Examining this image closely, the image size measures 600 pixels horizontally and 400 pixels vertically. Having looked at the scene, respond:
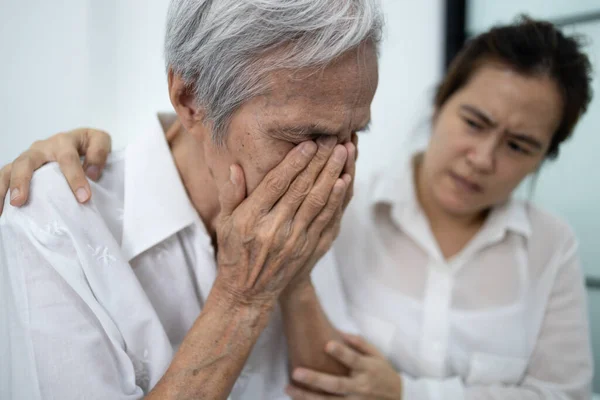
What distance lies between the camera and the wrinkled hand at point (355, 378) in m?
1.07

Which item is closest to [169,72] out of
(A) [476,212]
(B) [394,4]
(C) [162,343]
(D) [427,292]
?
(C) [162,343]

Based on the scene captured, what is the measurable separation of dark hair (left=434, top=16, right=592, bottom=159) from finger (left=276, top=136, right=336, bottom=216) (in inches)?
29.1

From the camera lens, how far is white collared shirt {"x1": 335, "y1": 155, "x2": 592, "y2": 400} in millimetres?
1318

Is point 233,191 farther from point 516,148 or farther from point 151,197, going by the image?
point 516,148

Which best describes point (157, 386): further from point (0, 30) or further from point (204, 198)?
point (0, 30)

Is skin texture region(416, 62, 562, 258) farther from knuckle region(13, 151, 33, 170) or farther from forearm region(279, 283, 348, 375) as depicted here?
knuckle region(13, 151, 33, 170)

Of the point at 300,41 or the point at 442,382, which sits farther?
the point at 442,382

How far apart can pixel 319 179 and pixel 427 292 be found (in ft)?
2.17

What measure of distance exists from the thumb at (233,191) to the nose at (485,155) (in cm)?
71

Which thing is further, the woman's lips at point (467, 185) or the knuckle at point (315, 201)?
the woman's lips at point (467, 185)

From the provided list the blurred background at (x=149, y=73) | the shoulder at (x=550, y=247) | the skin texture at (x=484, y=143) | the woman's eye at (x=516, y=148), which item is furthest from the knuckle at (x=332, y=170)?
the shoulder at (x=550, y=247)

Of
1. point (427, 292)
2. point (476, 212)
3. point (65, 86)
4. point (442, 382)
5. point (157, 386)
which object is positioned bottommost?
point (442, 382)

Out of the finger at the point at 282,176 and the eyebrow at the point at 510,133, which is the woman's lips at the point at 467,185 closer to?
the eyebrow at the point at 510,133

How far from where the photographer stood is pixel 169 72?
2.92ft
